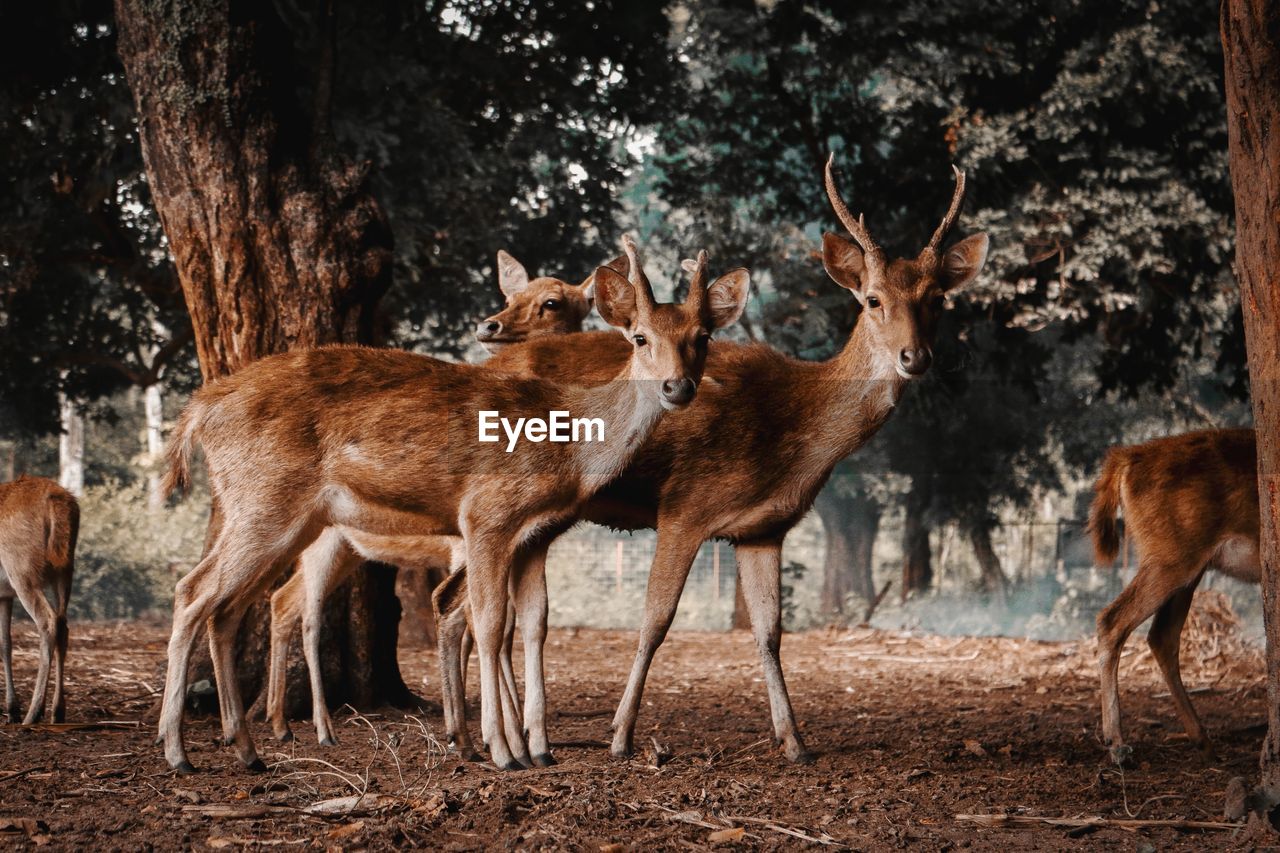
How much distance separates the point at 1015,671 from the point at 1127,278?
5361 mm

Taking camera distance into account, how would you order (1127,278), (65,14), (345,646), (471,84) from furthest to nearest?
(471,84), (1127,278), (65,14), (345,646)

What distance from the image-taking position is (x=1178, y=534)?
8.03m

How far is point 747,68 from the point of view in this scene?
19.4 meters

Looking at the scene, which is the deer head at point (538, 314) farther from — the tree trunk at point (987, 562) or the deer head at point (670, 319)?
the tree trunk at point (987, 562)

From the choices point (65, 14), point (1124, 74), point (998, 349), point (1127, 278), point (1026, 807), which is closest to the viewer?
point (1026, 807)

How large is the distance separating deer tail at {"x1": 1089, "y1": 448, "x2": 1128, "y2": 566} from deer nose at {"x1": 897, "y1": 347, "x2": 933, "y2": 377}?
2.49m

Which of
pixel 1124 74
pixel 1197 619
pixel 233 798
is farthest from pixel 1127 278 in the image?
pixel 233 798

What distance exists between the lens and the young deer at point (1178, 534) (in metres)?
7.91

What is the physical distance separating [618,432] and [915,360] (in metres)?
1.47

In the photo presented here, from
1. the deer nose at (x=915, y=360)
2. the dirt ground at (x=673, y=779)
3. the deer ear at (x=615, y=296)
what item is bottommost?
the dirt ground at (x=673, y=779)

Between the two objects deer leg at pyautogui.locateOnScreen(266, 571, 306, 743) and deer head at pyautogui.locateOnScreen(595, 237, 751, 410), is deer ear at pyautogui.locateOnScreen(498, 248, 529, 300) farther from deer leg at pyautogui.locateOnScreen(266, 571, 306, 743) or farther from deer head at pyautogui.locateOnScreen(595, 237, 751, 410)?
deer head at pyautogui.locateOnScreen(595, 237, 751, 410)

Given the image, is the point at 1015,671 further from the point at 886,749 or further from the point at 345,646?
the point at 345,646

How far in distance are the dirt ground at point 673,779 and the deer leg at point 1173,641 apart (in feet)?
0.97

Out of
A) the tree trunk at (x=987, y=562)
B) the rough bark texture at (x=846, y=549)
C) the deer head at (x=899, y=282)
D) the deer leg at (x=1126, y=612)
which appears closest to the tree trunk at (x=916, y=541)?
the rough bark texture at (x=846, y=549)
